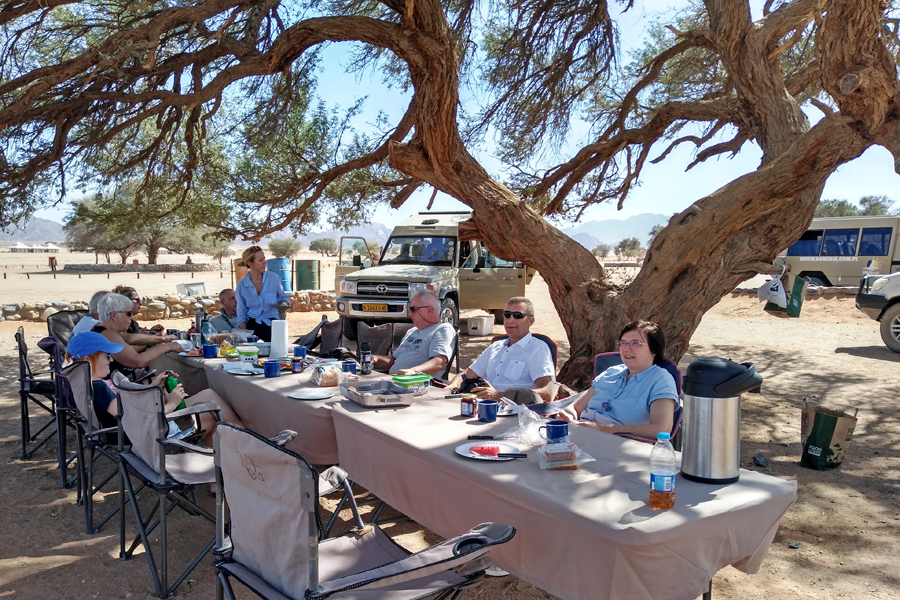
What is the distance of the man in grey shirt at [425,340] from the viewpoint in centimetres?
471

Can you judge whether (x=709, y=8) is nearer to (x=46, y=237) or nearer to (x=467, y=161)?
(x=467, y=161)

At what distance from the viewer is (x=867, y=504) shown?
4.12 m

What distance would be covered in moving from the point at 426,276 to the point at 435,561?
900 cm

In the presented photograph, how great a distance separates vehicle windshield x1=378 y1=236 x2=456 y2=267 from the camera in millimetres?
12008

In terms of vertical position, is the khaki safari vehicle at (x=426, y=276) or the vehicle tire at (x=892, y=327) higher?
the khaki safari vehicle at (x=426, y=276)

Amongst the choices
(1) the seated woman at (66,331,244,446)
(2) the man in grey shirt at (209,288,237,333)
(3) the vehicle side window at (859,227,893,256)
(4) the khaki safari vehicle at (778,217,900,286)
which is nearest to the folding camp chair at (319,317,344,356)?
(2) the man in grey shirt at (209,288,237,333)

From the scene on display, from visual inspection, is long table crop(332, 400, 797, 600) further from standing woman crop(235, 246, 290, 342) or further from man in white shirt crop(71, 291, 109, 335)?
standing woman crop(235, 246, 290, 342)

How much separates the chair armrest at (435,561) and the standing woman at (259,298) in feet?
15.0

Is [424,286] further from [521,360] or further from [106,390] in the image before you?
[106,390]

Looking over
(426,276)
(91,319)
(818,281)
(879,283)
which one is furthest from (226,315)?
(818,281)

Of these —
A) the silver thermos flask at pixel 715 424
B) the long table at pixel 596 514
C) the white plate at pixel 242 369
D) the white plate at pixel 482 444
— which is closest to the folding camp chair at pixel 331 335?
the white plate at pixel 242 369

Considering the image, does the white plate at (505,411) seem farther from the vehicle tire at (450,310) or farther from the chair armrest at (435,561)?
the vehicle tire at (450,310)

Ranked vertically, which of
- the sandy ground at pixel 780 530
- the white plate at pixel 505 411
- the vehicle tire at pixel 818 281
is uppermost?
the vehicle tire at pixel 818 281

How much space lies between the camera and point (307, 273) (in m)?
19.4
